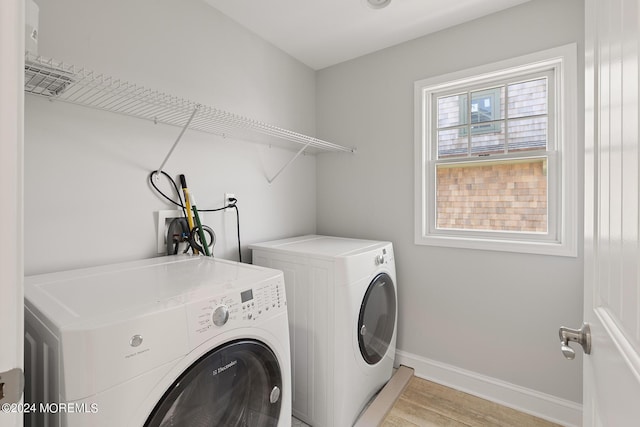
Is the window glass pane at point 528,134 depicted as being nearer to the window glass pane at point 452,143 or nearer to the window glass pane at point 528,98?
the window glass pane at point 528,98

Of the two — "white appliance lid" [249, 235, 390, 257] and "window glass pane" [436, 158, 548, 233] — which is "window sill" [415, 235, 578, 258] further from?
"white appliance lid" [249, 235, 390, 257]

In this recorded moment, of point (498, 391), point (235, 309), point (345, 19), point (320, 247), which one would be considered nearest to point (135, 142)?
point (235, 309)

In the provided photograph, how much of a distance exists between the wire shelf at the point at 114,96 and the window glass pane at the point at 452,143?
1162mm

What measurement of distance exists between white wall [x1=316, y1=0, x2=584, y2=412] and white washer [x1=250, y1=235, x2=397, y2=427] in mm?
508

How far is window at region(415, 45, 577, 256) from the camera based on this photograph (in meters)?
1.70

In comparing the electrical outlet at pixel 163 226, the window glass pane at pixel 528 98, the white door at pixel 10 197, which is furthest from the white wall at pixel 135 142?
the window glass pane at pixel 528 98

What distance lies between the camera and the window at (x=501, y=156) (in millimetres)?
1701

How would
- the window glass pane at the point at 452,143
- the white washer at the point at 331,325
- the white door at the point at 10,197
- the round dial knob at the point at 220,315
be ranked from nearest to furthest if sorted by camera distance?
the white door at the point at 10,197
the round dial knob at the point at 220,315
the white washer at the point at 331,325
the window glass pane at the point at 452,143

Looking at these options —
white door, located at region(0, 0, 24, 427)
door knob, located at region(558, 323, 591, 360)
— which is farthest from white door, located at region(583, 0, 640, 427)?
white door, located at region(0, 0, 24, 427)

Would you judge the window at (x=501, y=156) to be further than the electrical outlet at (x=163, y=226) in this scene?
Yes

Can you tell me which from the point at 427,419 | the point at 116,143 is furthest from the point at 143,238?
the point at 427,419

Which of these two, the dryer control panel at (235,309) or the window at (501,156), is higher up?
the window at (501,156)

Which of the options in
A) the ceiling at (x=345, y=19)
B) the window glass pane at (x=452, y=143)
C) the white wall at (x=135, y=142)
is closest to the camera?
the white wall at (x=135, y=142)

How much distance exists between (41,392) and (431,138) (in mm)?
2328
